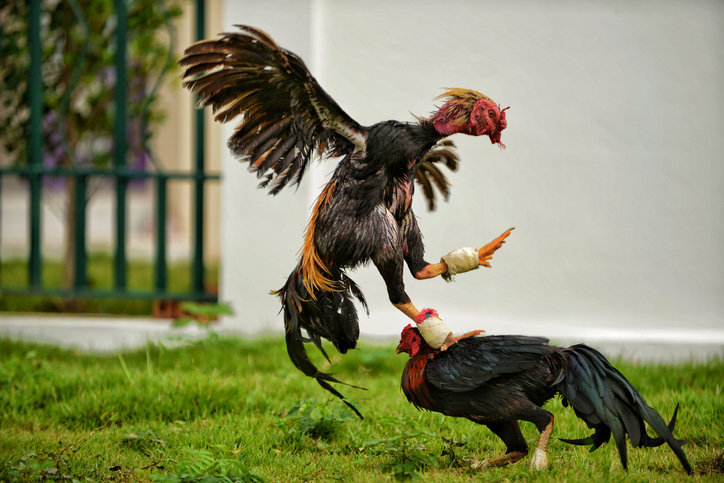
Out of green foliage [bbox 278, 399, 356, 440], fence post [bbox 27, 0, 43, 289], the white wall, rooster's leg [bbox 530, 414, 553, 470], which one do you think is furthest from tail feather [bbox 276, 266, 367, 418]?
fence post [bbox 27, 0, 43, 289]

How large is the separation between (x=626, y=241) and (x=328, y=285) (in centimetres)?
365

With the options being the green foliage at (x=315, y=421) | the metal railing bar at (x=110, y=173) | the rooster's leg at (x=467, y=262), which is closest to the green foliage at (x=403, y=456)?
the green foliage at (x=315, y=421)

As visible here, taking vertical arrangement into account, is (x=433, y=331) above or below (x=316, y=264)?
below

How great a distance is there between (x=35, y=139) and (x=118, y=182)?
35.6 inches

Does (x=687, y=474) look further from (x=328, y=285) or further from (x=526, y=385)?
(x=328, y=285)

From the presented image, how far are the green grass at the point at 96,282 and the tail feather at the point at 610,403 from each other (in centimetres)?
465

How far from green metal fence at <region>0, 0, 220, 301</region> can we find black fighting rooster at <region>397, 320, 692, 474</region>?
349 cm

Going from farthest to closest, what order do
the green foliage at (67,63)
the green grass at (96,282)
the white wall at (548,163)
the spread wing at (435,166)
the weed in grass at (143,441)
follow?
1. the green grass at (96,282)
2. the green foliage at (67,63)
3. the white wall at (548,163)
4. the weed in grass at (143,441)
5. the spread wing at (435,166)

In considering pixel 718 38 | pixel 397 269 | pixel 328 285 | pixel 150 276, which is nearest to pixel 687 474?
pixel 397 269

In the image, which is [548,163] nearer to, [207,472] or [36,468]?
[207,472]

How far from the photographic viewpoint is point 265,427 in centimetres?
386

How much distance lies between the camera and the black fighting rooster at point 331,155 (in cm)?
285

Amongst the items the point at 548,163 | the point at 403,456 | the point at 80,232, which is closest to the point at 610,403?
the point at 403,456

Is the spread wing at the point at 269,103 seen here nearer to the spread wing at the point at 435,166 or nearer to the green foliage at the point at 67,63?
the spread wing at the point at 435,166
